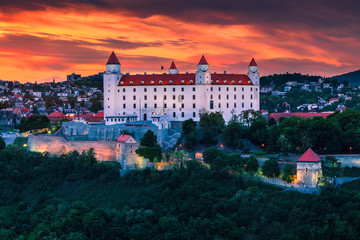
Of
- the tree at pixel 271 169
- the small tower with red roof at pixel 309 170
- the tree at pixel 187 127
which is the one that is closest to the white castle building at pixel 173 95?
the tree at pixel 187 127

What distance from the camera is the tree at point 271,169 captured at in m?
38.1

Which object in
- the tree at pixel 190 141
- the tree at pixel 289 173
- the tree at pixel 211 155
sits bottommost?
the tree at pixel 289 173

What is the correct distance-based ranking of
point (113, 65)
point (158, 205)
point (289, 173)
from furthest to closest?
1. point (113, 65)
2. point (158, 205)
3. point (289, 173)

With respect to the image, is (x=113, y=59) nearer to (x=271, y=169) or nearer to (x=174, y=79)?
(x=174, y=79)

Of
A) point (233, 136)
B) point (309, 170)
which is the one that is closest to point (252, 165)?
point (309, 170)

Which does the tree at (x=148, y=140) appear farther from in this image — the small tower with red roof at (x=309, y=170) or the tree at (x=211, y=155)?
the small tower with red roof at (x=309, y=170)

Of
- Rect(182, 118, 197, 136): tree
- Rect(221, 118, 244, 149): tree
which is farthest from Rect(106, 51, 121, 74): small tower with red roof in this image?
Rect(221, 118, 244, 149): tree

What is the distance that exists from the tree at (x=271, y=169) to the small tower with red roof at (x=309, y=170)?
6.24ft

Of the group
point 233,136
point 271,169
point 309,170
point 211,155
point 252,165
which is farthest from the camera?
point 233,136

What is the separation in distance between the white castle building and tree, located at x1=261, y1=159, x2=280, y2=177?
2005 centimetres

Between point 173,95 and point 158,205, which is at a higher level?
point 173,95

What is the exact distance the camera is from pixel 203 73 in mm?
58438

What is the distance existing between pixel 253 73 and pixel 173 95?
34.7ft

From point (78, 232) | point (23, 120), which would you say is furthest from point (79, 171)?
point (23, 120)
